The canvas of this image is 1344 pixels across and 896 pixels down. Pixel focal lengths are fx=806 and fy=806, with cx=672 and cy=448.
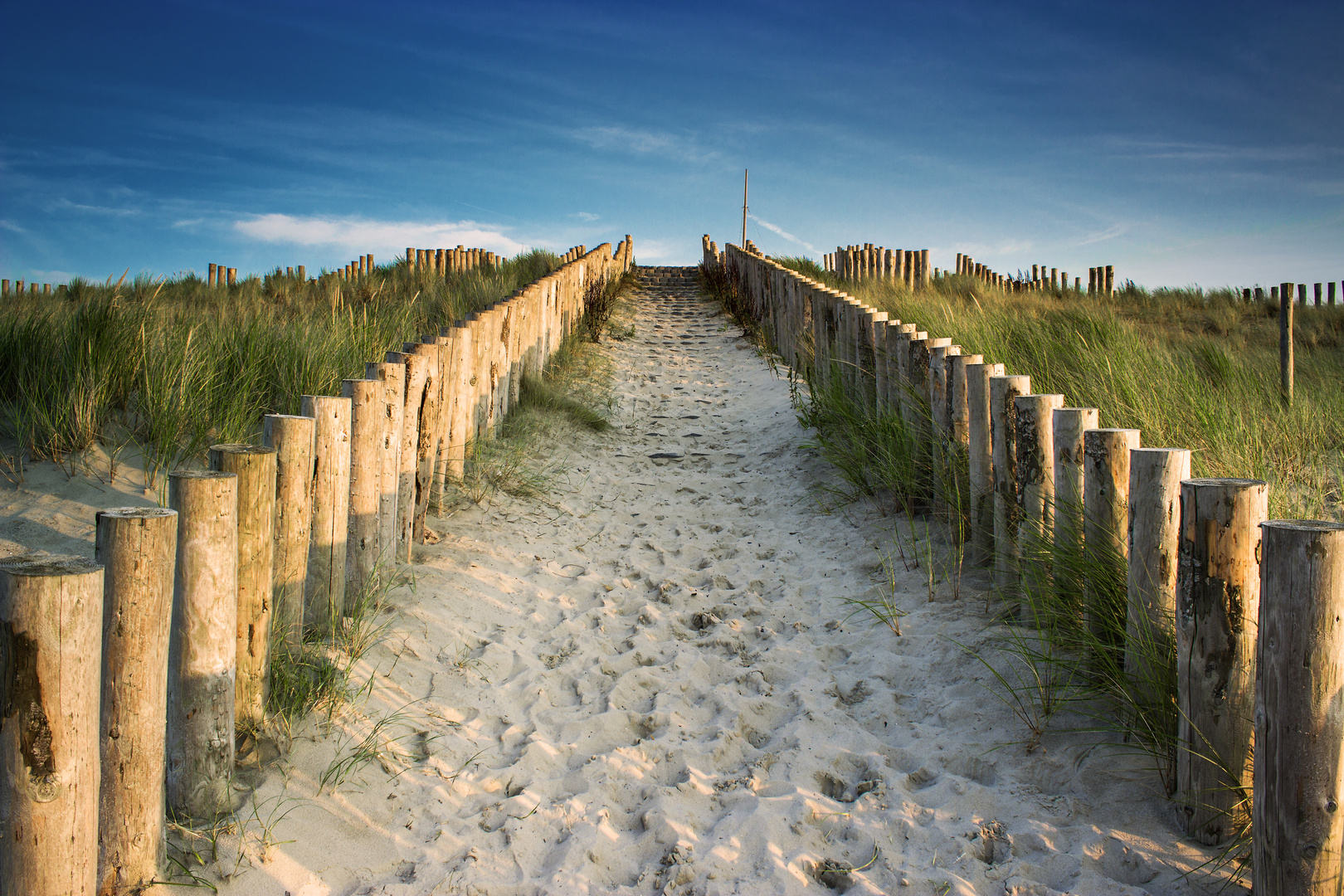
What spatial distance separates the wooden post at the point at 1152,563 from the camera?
2.29 m

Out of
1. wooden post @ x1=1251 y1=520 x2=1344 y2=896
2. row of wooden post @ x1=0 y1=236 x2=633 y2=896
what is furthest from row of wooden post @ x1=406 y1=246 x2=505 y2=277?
wooden post @ x1=1251 y1=520 x2=1344 y2=896

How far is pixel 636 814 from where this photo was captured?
7.76ft

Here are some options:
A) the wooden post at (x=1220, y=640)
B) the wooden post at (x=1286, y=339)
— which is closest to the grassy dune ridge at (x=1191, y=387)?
the wooden post at (x=1286, y=339)

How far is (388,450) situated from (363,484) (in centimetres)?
26

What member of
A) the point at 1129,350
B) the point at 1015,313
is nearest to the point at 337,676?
the point at 1129,350

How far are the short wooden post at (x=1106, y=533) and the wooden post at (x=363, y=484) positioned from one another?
2599mm

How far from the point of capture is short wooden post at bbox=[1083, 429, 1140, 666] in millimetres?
2570

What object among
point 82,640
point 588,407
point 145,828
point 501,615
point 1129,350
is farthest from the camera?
point 588,407

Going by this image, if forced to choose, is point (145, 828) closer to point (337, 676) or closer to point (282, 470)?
point (337, 676)

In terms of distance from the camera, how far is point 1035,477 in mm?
3037

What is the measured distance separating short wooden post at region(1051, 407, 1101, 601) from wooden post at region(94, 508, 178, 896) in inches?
106

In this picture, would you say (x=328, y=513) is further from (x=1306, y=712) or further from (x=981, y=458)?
(x=1306, y=712)

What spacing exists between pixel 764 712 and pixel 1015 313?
652cm

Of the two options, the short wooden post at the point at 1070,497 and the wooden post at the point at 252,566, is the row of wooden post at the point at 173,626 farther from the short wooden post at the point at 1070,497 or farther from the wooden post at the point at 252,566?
the short wooden post at the point at 1070,497
